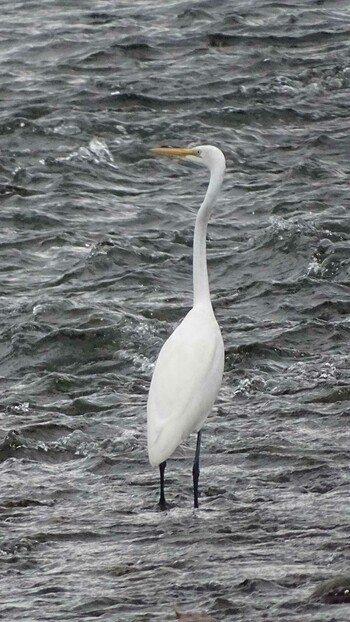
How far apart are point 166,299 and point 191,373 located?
10.1 feet

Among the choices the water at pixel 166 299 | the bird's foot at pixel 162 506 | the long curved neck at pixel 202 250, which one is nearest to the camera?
the water at pixel 166 299

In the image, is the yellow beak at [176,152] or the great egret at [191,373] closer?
the great egret at [191,373]

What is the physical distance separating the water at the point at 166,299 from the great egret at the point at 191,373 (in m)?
0.30

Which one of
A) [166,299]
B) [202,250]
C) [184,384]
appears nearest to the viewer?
[184,384]

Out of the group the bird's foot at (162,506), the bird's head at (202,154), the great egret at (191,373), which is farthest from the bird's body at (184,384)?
the bird's head at (202,154)

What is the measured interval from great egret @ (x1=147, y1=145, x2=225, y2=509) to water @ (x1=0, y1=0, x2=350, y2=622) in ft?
1.00

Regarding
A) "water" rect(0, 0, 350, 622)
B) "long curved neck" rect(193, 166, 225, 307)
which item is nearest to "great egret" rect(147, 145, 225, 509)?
"long curved neck" rect(193, 166, 225, 307)

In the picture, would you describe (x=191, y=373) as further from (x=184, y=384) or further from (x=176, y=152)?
(x=176, y=152)

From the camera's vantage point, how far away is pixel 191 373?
663 centimetres

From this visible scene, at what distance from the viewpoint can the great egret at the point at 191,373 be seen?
20.7ft

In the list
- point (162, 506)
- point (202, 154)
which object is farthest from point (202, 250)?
point (162, 506)

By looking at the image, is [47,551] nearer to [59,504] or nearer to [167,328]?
[59,504]

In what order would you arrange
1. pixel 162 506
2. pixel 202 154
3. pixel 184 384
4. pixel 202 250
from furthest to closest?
1. pixel 202 154
2. pixel 202 250
3. pixel 184 384
4. pixel 162 506

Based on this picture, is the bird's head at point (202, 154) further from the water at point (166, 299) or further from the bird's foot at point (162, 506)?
the bird's foot at point (162, 506)
